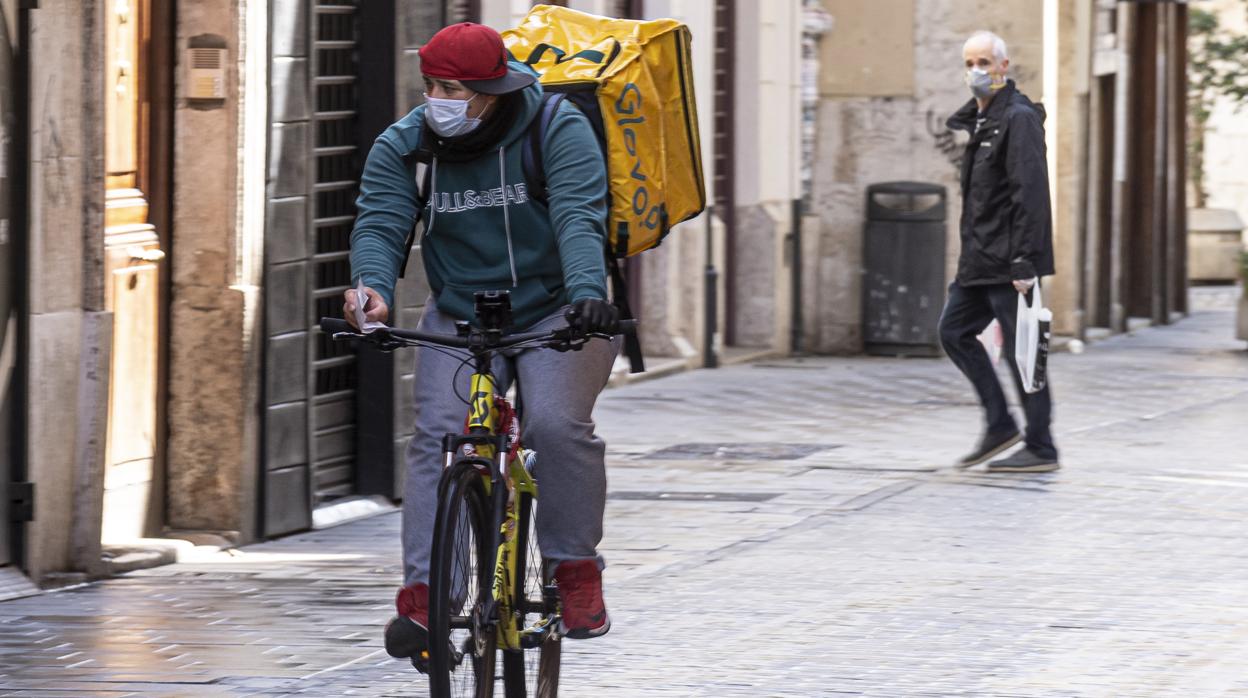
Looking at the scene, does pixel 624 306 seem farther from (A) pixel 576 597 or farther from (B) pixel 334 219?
(B) pixel 334 219

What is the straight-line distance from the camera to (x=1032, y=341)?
1134 cm

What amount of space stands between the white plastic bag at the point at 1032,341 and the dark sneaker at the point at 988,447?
0.28 metres

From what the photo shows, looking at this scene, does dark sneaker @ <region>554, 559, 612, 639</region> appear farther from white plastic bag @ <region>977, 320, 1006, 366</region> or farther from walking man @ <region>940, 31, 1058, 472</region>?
white plastic bag @ <region>977, 320, 1006, 366</region>

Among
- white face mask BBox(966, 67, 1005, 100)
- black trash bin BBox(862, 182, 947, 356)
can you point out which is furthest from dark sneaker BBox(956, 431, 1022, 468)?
black trash bin BBox(862, 182, 947, 356)

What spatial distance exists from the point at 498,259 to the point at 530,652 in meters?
0.97

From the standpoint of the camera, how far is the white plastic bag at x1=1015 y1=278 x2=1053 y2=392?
37.2 feet

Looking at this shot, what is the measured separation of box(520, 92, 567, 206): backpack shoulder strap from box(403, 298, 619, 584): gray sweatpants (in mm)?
299

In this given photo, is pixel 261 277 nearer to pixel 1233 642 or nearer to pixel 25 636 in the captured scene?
pixel 25 636

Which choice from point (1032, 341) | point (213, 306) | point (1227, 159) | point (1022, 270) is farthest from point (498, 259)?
point (1227, 159)

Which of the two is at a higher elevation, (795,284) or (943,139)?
(943,139)

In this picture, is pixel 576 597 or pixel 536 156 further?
pixel 576 597

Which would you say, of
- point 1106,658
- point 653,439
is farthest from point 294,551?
point 653,439

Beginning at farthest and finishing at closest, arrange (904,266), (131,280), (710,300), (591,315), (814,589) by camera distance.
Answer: (904,266)
(710,300)
(131,280)
(814,589)
(591,315)

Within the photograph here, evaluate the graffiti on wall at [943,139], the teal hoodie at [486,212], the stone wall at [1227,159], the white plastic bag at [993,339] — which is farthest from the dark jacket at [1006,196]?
the stone wall at [1227,159]
